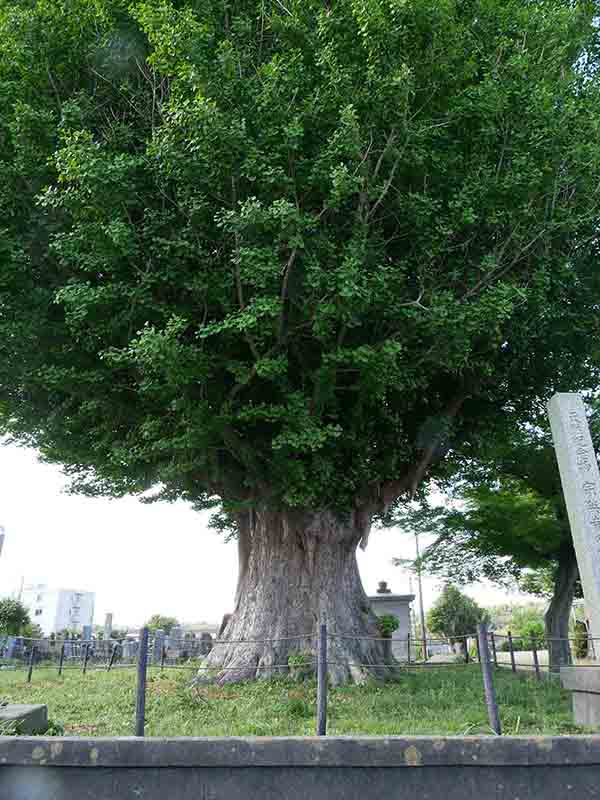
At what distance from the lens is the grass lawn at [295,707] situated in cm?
678

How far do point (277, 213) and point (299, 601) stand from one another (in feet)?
23.7

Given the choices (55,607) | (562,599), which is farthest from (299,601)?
(55,607)

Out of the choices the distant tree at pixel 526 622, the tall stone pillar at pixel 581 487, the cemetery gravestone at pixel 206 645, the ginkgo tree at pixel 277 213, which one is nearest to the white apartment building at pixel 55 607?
the distant tree at pixel 526 622

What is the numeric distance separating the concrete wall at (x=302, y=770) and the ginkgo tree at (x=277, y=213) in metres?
5.10

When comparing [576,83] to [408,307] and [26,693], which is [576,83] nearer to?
[408,307]

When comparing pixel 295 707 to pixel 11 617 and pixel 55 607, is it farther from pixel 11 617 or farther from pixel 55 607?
pixel 55 607

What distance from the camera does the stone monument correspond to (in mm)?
7863

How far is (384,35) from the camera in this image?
787 cm

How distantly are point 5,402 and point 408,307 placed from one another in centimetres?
765

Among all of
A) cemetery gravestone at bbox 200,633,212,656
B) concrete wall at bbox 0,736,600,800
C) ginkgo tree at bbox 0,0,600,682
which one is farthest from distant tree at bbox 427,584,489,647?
concrete wall at bbox 0,736,600,800

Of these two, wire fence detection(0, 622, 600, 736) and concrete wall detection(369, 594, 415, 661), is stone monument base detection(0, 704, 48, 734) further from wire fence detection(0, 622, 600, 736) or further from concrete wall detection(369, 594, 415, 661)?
concrete wall detection(369, 594, 415, 661)

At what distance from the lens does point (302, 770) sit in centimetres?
348

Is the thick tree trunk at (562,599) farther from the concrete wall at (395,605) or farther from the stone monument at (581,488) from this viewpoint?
the stone monument at (581,488)

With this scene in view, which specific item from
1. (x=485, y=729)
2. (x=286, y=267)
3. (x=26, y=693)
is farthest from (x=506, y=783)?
(x=26, y=693)
